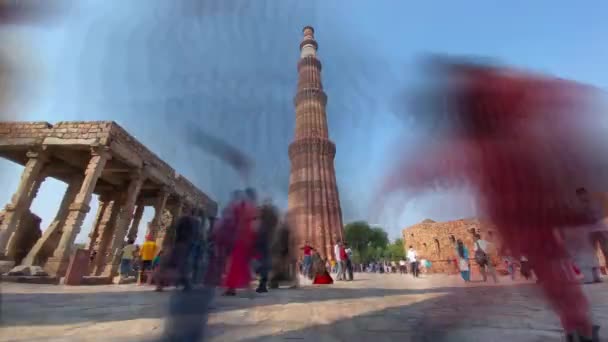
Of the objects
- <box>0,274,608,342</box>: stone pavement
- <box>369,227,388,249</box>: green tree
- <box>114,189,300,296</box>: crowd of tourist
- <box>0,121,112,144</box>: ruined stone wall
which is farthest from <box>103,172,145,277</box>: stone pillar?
<box>369,227,388,249</box>: green tree

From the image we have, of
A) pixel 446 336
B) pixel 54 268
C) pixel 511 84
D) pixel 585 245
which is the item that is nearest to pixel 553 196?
pixel 585 245

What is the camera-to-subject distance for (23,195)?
9.52 meters

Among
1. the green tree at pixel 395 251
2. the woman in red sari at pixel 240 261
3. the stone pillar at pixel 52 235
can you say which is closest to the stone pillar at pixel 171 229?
the woman in red sari at pixel 240 261

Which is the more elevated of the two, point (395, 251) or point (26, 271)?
point (395, 251)

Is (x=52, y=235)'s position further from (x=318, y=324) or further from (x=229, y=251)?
(x=318, y=324)

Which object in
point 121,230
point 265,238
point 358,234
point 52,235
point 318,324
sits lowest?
point 318,324

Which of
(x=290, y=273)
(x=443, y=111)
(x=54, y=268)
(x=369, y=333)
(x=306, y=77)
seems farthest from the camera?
(x=306, y=77)

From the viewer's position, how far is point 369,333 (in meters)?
1.88

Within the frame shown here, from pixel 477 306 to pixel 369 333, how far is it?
1.21 meters

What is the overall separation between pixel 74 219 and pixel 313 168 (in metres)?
19.4

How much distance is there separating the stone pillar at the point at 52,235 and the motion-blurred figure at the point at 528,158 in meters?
11.9

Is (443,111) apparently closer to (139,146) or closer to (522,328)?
(522,328)

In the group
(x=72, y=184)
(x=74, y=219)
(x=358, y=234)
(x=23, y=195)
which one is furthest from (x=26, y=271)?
(x=358, y=234)

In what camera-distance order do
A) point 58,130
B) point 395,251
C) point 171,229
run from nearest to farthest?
point 171,229, point 58,130, point 395,251
